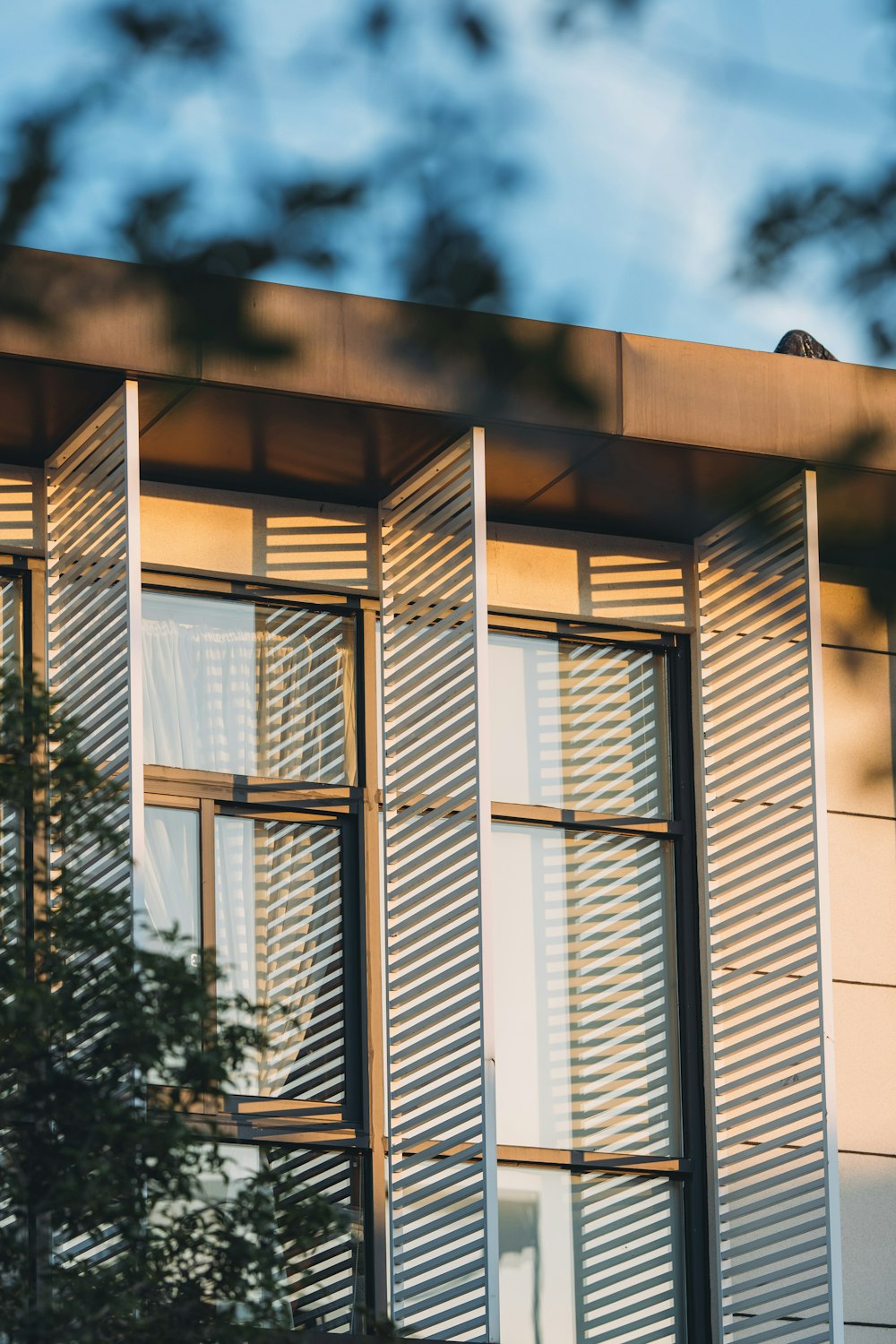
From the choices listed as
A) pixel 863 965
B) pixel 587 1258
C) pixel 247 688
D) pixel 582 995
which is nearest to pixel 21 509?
pixel 247 688

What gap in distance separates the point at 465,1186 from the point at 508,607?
3.06 m

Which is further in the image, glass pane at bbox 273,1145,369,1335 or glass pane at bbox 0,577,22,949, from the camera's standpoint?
glass pane at bbox 273,1145,369,1335

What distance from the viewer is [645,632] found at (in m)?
12.8

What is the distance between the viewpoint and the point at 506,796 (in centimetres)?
1217

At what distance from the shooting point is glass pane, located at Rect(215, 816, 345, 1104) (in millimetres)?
11438

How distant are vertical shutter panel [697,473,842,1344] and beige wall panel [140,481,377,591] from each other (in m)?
1.97

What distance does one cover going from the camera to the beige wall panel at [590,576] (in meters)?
12.4

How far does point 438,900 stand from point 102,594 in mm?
2181

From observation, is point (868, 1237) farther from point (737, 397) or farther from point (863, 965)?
point (737, 397)

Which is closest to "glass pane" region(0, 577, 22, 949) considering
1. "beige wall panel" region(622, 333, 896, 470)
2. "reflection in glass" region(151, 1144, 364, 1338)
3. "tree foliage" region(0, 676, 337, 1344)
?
"reflection in glass" region(151, 1144, 364, 1338)

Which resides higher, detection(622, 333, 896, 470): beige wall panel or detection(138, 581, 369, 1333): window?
detection(622, 333, 896, 470): beige wall panel

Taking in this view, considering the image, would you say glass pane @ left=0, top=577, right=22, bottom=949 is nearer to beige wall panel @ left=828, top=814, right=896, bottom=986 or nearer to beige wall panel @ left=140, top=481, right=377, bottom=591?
beige wall panel @ left=140, top=481, right=377, bottom=591

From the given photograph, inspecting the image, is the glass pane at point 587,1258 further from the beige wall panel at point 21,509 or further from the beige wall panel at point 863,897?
the beige wall panel at point 21,509

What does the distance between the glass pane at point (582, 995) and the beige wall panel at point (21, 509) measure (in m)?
2.77
